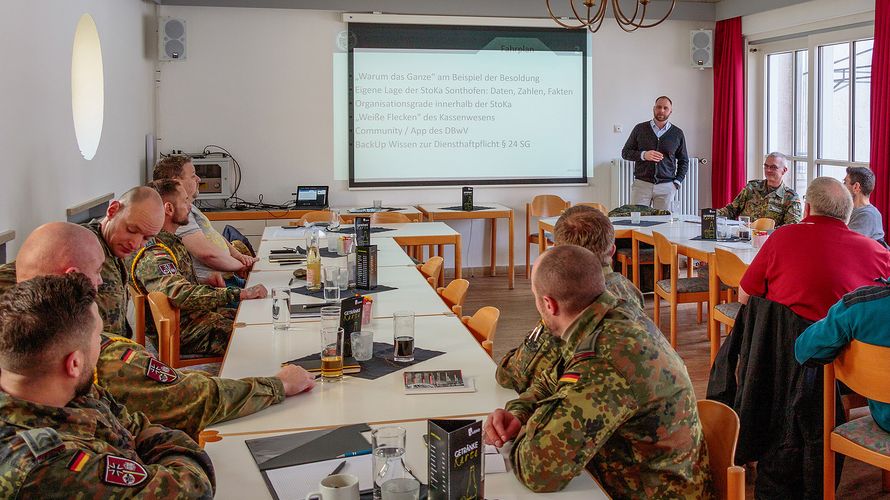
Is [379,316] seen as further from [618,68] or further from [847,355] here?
[618,68]

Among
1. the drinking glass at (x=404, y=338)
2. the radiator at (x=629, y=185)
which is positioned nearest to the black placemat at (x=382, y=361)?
the drinking glass at (x=404, y=338)

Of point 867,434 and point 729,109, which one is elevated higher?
point 729,109

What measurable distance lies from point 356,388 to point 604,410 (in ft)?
3.07

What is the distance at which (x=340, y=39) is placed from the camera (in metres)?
8.76

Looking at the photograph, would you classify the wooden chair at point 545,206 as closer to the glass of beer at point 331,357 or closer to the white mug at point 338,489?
the glass of beer at point 331,357

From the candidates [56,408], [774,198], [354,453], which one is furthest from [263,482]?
[774,198]

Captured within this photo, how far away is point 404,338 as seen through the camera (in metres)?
2.96

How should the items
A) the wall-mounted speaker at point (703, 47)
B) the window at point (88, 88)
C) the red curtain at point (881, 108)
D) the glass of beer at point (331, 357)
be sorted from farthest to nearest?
1. the wall-mounted speaker at point (703, 47)
2. the red curtain at point (881, 108)
3. the window at point (88, 88)
4. the glass of beer at point (331, 357)

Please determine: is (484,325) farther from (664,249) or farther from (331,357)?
(664,249)

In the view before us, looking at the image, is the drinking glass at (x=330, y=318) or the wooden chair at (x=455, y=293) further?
the wooden chair at (x=455, y=293)

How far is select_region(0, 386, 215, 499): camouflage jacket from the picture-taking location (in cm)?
150

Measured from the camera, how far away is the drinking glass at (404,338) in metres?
2.94

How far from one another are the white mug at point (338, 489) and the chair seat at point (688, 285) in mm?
4590

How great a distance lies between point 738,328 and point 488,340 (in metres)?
1.39
